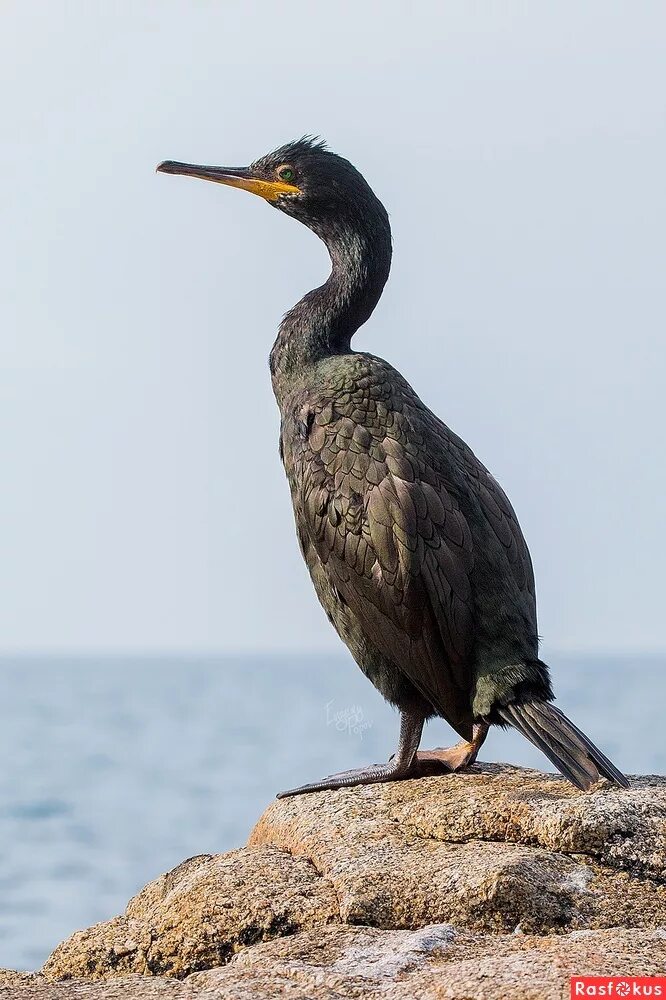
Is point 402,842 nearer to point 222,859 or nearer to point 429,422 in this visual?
point 222,859

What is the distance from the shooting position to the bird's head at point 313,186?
6.27 m

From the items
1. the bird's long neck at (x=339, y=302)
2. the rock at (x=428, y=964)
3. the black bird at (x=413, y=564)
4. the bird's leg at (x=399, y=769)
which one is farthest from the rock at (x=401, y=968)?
the bird's long neck at (x=339, y=302)

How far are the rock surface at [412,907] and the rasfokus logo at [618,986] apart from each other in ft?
0.14

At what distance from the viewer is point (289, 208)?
21.3ft

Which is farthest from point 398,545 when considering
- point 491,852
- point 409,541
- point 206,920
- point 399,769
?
point 206,920

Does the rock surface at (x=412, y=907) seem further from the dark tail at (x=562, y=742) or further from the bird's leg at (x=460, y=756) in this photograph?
the bird's leg at (x=460, y=756)

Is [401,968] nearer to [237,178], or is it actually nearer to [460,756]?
[460,756]

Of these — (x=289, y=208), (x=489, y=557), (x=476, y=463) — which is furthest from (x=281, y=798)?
(x=289, y=208)

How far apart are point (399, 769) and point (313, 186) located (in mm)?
3010

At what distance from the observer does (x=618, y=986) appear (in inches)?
127

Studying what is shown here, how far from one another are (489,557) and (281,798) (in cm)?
142

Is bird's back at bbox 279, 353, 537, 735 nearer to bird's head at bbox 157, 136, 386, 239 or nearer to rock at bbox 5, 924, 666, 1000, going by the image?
bird's head at bbox 157, 136, 386, 239

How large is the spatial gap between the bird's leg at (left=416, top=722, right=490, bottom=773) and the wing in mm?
180

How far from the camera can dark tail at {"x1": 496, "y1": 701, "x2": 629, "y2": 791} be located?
477 cm
